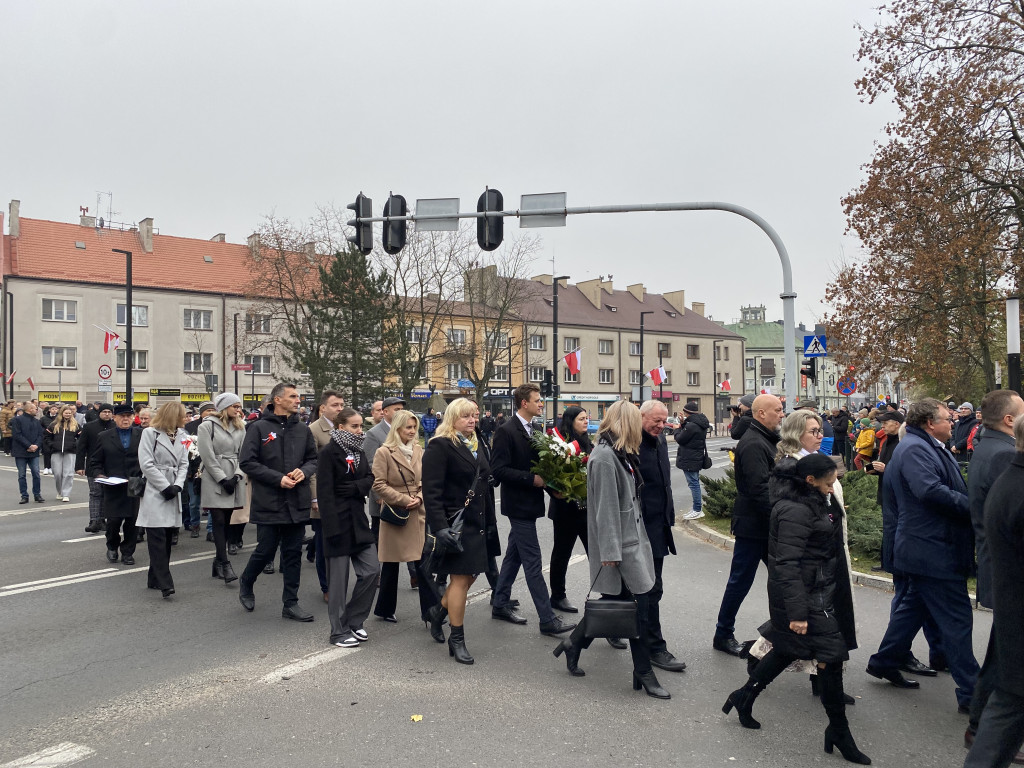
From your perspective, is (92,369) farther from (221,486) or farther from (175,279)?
(221,486)

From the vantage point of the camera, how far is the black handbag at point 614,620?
4949 mm

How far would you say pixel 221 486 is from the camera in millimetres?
8227

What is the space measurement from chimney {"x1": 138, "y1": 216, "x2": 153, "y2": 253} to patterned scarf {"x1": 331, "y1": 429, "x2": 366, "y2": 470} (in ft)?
183

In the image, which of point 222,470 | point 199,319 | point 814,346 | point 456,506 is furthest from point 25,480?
point 199,319

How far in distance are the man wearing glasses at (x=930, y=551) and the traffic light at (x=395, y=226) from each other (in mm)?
8871

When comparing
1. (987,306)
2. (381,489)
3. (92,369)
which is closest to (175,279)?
(92,369)

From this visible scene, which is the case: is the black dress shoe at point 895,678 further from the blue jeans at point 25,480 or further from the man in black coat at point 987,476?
the blue jeans at point 25,480

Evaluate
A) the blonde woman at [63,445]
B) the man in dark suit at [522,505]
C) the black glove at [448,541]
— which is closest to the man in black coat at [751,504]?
the man in dark suit at [522,505]

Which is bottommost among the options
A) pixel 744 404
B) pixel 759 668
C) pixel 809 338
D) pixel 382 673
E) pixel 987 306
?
pixel 382 673

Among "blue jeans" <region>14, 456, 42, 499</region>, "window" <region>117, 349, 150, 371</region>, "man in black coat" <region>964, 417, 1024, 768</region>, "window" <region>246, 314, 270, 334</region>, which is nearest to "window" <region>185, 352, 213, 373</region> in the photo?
"window" <region>117, 349, 150, 371</region>

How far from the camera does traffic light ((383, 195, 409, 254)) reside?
12.4 meters

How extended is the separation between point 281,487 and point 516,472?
2140mm

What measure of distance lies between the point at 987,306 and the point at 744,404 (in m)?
14.8

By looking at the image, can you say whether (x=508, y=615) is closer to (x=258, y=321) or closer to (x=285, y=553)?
(x=285, y=553)
